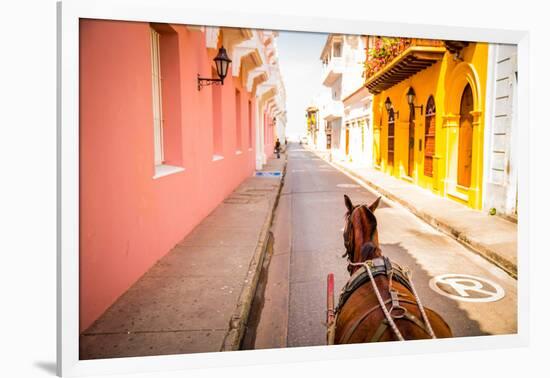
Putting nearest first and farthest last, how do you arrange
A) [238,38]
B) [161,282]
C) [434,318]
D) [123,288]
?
[434,318], [123,288], [161,282], [238,38]

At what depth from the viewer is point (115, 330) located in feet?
11.3

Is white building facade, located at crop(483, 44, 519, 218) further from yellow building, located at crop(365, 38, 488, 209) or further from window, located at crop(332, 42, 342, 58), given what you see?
window, located at crop(332, 42, 342, 58)

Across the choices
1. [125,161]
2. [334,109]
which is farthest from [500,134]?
[334,109]

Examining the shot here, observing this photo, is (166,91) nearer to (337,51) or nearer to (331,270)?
(331,270)

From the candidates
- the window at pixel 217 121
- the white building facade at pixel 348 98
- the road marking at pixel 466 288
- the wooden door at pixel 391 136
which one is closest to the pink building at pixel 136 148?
the window at pixel 217 121

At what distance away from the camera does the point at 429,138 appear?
11.8 m

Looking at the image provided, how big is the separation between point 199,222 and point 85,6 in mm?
4974

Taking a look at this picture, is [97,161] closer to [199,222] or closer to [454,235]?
[199,222]

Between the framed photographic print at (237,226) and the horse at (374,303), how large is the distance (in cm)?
1

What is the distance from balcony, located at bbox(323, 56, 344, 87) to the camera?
2588 centimetres

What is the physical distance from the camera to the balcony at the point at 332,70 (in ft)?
84.9

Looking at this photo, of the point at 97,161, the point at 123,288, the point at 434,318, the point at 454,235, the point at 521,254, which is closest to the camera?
the point at 434,318

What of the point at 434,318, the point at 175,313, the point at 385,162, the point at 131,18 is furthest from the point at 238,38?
the point at 385,162

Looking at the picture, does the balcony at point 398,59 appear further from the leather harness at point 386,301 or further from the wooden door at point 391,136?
the leather harness at point 386,301
